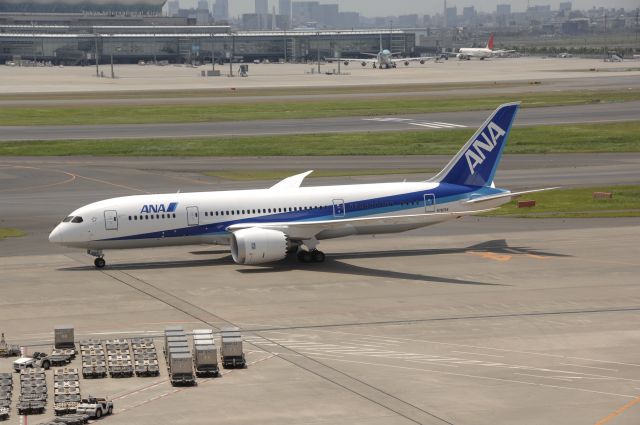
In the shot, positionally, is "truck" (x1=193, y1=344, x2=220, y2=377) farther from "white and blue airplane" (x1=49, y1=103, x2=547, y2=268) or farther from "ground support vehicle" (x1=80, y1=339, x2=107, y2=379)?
"white and blue airplane" (x1=49, y1=103, x2=547, y2=268)

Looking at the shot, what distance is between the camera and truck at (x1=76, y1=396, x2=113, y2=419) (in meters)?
35.6

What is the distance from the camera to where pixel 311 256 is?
63250 mm

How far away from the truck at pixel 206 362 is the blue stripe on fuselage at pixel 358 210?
21701 millimetres

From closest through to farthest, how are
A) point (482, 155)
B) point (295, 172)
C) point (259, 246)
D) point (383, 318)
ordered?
point (383, 318) → point (259, 246) → point (482, 155) → point (295, 172)

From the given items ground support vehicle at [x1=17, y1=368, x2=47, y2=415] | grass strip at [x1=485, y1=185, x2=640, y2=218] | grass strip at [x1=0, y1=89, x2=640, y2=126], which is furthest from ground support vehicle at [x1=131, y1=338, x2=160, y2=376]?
grass strip at [x1=0, y1=89, x2=640, y2=126]

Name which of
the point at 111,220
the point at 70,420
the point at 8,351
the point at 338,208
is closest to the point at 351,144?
the point at 338,208

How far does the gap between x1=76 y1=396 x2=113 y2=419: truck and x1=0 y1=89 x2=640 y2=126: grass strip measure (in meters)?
115

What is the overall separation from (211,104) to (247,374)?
452 ft

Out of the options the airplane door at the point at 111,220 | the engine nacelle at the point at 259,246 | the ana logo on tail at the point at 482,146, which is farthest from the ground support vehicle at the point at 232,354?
the ana logo on tail at the point at 482,146

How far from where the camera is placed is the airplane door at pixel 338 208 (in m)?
64.2

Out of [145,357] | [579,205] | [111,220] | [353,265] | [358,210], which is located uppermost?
[111,220]

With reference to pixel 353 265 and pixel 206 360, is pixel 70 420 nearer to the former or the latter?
pixel 206 360

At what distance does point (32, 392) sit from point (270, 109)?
128608mm

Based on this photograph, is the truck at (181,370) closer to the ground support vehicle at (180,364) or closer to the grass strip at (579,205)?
the ground support vehicle at (180,364)
